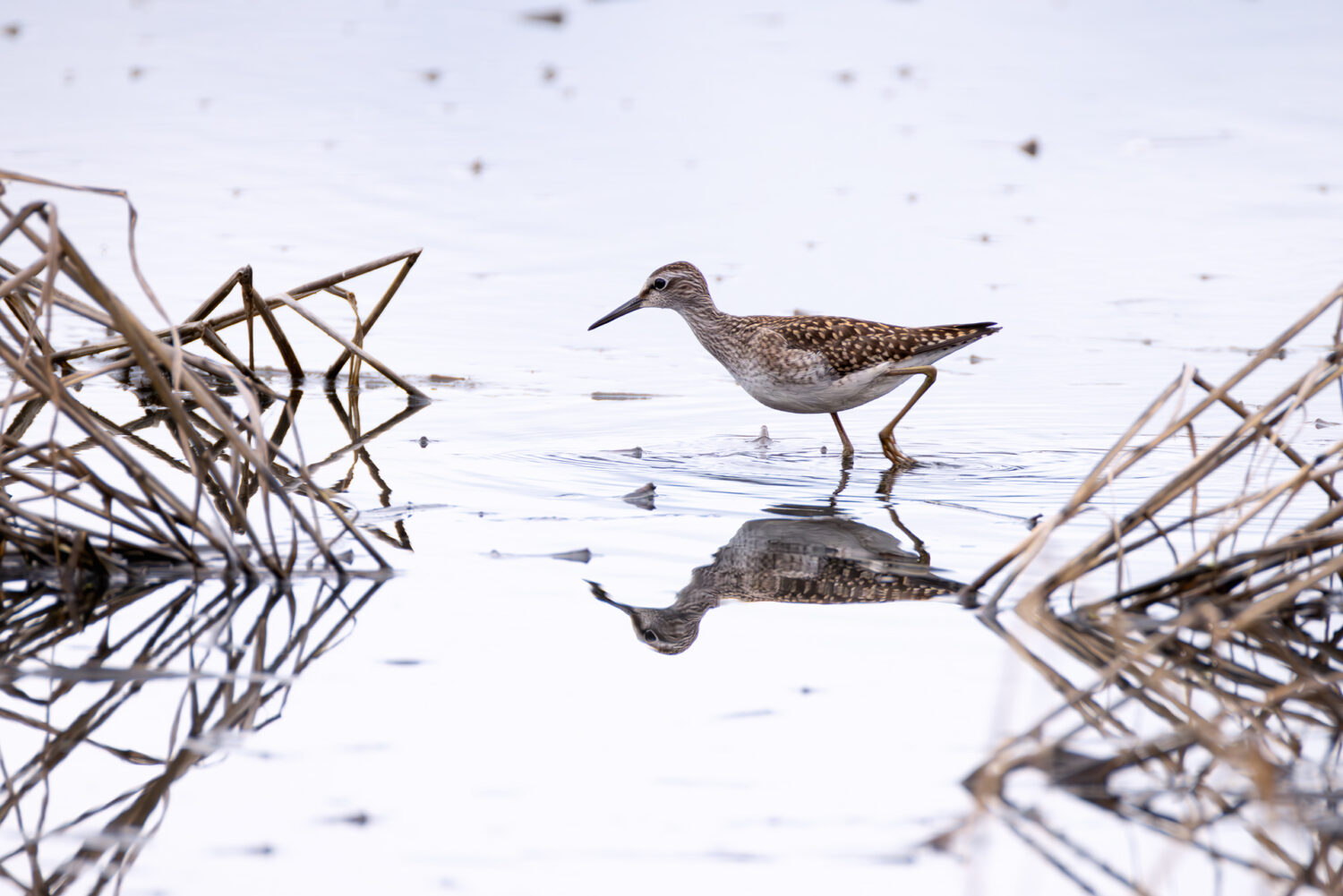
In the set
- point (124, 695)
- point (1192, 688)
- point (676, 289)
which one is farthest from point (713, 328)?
point (124, 695)

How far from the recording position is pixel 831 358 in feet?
27.9

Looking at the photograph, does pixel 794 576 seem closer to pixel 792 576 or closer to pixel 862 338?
pixel 792 576

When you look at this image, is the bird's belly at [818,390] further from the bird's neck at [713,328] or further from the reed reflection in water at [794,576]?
the reed reflection in water at [794,576]

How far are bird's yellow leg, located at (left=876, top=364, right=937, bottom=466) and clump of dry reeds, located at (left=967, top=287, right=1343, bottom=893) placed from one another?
1989 mm

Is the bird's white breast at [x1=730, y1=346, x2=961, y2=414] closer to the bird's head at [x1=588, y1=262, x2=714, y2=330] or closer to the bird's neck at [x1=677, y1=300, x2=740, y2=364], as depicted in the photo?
the bird's neck at [x1=677, y1=300, x2=740, y2=364]

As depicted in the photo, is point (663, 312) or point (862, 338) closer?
point (862, 338)

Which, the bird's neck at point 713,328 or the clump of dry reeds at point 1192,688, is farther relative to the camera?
the bird's neck at point 713,328

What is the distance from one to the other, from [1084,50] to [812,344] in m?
14.0

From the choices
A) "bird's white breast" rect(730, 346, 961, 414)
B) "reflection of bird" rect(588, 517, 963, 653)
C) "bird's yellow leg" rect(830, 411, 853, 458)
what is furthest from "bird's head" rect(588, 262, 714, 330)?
"reflection of bird" rect(588, 517, 963, 653)

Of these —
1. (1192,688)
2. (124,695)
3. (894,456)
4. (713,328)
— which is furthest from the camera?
(713,328)

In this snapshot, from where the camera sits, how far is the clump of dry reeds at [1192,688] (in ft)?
12.0

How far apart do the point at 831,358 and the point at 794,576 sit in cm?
286

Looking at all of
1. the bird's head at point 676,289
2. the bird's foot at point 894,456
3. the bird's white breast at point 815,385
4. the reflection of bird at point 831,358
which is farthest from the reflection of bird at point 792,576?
the bird's head at point 676,289

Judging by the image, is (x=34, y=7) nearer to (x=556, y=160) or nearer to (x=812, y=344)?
(x=556, y=160)
